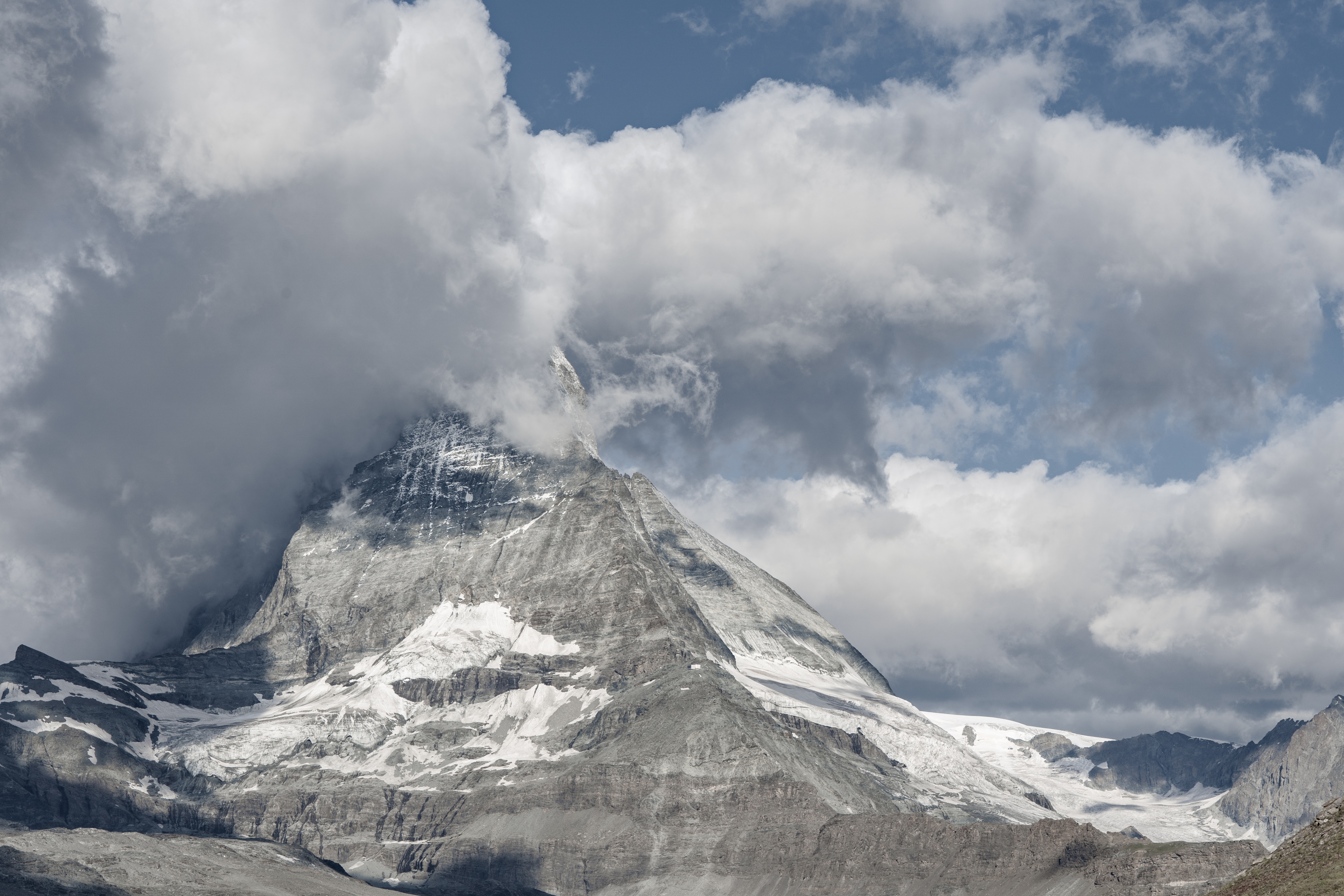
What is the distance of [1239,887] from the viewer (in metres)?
111

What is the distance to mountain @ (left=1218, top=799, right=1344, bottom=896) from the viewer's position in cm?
10225

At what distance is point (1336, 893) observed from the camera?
9975 centimetres

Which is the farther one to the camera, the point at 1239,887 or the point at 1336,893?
the point at 1239,887

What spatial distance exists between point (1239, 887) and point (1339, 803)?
9751 millimetres

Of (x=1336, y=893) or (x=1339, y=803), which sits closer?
(x=1336, y=893)

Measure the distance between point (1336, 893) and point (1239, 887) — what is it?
11.7 meters

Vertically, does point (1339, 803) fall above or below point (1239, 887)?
above

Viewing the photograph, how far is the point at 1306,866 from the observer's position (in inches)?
4156

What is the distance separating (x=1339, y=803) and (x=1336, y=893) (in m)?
12.9

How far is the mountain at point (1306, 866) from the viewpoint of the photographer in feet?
335

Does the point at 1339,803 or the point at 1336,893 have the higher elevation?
the point at 1339,803
